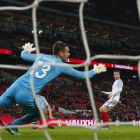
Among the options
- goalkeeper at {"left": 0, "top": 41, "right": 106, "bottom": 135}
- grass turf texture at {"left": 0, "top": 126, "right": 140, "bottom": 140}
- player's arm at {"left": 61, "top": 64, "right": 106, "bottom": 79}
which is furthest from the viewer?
grass turf texture at {"left": 0, "top": 126, "right": 140, "bottom": 140}

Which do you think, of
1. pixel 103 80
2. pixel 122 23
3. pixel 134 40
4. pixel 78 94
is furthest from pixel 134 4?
pixel 78 94

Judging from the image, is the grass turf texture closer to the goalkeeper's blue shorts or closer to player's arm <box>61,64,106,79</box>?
the goalkeeper's blue shorts

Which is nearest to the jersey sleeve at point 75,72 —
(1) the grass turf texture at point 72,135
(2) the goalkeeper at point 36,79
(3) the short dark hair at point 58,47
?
(2) the goalkeeper at point 36,79

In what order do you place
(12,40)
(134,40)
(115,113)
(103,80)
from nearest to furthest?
(115,113)
(12,40)
(103,80)
(134,40)

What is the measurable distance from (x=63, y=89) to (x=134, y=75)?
44.8ft

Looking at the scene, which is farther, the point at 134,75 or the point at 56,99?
the point at 134,75

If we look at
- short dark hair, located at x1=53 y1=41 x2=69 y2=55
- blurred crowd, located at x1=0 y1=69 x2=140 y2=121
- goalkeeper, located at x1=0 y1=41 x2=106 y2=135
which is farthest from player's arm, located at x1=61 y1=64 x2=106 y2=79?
blurred crowd, located at x1=0 y1=69 x2=140 y2=121

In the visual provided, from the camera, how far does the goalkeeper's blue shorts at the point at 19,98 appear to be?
5.04m

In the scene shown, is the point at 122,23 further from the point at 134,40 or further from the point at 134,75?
the point at 134,75

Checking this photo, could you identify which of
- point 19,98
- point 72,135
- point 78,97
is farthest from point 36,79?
point 78,97

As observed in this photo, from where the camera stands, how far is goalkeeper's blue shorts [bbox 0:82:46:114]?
16.5 ft

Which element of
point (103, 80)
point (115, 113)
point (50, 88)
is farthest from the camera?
point (103, 80)

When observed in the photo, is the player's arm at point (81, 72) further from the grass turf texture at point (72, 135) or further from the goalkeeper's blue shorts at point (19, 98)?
the grass turf texture at point (72, 135)

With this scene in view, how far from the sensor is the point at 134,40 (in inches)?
1692
